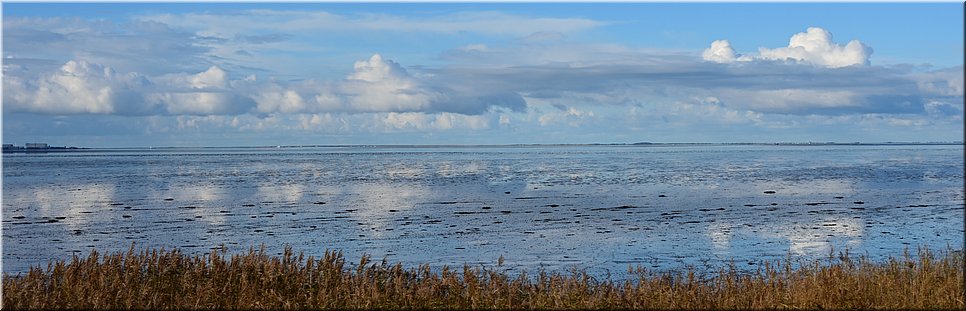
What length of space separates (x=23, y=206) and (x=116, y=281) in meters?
28.3

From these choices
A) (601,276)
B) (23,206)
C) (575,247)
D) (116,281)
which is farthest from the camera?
(23,206)

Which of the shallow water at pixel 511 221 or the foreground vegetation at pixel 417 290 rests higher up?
the foreground vegetation at pixel 417 290

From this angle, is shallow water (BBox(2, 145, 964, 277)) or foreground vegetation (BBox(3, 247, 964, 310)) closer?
foreground vegetation (BBox(3, 247, 964, 310))

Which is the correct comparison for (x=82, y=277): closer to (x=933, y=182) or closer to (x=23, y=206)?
(x=23, y=206)

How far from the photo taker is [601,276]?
1916 cm

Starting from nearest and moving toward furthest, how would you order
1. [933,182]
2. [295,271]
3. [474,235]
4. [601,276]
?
[295,271] → [601,276] → [474,235] → [933,182]

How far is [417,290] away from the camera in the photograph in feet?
48.7

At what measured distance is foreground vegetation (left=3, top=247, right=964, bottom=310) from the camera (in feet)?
45.4

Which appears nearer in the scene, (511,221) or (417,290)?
(417,290)

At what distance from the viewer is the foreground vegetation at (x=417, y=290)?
1385 cm

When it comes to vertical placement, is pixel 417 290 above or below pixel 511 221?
above

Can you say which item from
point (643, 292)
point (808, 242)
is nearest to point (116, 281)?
point (643, 292)

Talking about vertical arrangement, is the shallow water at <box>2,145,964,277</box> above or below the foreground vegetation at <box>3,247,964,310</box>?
below

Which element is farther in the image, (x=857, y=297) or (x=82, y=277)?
(x=82, y=277)
